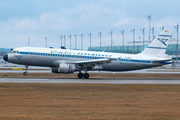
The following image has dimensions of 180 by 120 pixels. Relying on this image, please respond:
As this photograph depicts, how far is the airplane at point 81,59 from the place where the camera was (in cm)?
4116

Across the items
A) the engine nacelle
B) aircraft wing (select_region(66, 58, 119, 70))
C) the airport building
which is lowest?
the engine nacelle

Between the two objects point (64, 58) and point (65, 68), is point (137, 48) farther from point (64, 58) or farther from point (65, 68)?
point (65, 68)

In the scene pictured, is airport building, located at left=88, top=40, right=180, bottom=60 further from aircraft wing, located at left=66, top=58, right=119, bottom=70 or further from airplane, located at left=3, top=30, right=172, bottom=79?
aircraft wing, located at left=66, top=58, right=119, bottom=70

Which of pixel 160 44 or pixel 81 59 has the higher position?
pixel 160 44

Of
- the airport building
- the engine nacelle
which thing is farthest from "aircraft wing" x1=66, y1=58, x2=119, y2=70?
the airport building

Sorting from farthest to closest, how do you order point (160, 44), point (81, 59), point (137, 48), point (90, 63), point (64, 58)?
1. point (137, 48)
2. point (160, 44)
3. point (81, 59)
4. point (64, 58)
5. point (90, 63)

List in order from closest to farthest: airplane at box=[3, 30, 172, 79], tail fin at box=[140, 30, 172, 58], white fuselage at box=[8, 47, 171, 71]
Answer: airplane at box=[3, 30, 172, 79] < white fuselage at box=[8, 47, 171, 71] < tail fin at box=[140, 30, 172, 58]

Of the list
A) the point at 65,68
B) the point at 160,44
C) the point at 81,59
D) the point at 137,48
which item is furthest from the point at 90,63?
the point at 137,48

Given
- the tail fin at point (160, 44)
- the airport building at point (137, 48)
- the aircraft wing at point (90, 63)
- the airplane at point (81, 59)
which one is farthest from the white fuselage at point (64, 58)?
the airport building at point (137, 48)

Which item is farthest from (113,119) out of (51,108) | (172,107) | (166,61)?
(166,61)

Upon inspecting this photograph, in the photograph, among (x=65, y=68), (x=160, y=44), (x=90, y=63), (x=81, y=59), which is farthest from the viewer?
(x=160, y=44)

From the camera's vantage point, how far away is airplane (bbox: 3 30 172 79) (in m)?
41.2

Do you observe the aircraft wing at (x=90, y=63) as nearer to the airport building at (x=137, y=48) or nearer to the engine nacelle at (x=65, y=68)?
the engine nacelle at (x=65, y=68)

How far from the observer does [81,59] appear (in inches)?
1676
